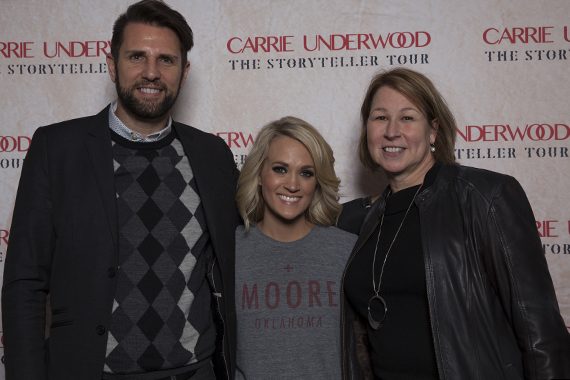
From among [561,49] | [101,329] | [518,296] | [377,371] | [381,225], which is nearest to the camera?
[518,296]

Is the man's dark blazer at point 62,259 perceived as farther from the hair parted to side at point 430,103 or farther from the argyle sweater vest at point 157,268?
the hair parted to side at point 430,103

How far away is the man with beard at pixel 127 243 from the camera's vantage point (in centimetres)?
158

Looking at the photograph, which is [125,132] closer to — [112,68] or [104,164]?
[104,164]

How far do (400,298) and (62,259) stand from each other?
1.19 meters

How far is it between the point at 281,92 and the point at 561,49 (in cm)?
151

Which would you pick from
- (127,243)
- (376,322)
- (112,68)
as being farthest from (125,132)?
(376,322)

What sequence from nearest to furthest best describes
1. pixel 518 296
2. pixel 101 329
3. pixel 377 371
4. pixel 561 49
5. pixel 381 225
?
pixel 518 296 → pixel 101 329 → pixel 377 371 → pixel 381 225 → pixel 561 49

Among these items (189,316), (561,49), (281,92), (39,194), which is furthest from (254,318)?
(561,49)

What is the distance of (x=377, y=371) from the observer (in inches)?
67.6

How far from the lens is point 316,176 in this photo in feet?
6.86

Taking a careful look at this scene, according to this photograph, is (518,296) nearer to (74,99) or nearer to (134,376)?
(134,376)

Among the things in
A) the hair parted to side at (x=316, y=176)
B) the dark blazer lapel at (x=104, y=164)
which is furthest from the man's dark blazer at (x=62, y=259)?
the hair parted to side at (x=316, y=176)

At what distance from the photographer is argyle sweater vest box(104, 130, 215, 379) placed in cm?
163

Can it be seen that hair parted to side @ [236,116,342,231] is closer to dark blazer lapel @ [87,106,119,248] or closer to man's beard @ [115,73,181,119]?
man's beard @ [115,73,181,119]
